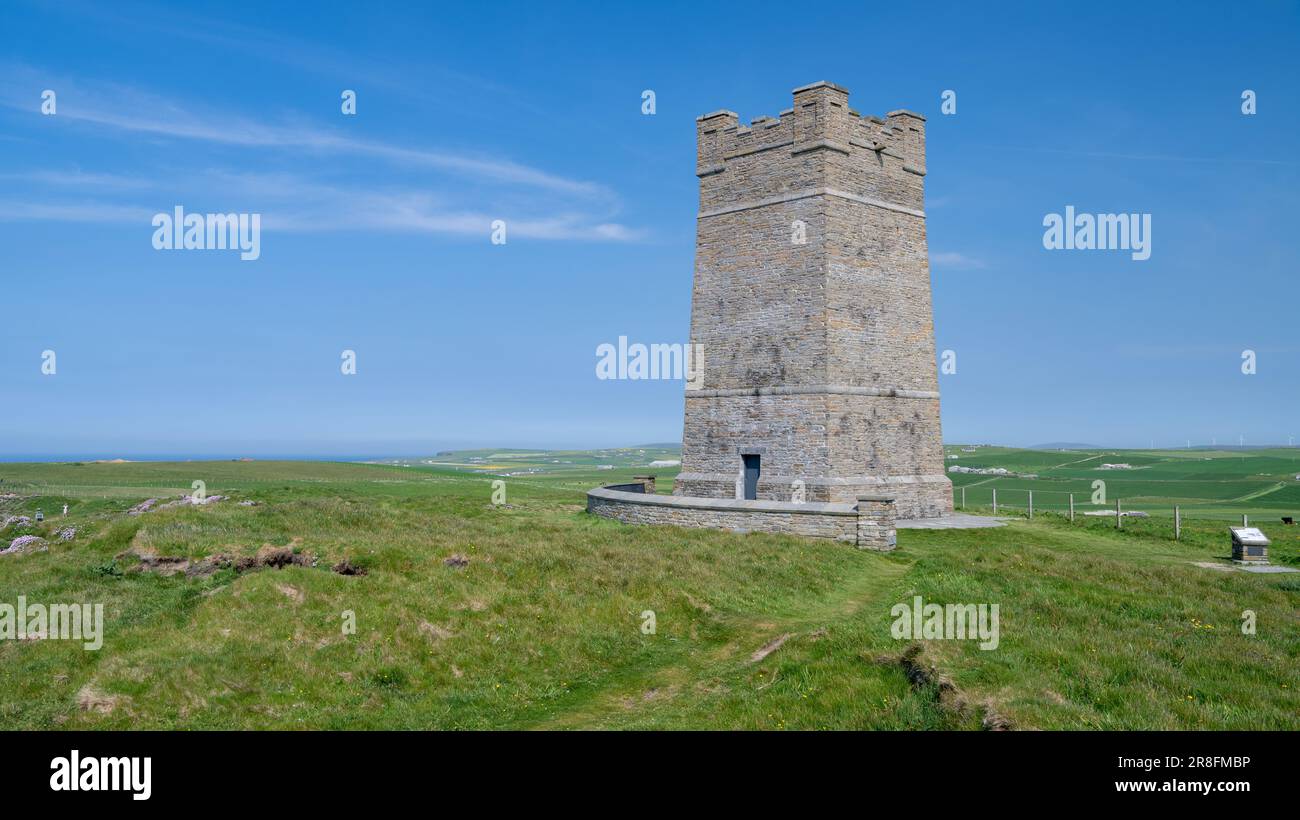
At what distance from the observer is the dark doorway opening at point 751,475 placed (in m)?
32.1

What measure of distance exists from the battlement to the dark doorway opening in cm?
1215

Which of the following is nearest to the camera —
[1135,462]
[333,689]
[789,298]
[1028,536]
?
[333,689]

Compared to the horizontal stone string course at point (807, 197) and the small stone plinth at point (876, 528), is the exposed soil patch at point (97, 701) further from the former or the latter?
the horizontal stone string course at point (807, 197)

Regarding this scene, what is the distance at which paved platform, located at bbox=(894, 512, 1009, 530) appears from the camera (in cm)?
3002

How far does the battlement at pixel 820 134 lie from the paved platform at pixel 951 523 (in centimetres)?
1427

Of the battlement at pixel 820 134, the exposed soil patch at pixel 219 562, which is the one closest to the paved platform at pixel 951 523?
the battlement at pixel 820 134

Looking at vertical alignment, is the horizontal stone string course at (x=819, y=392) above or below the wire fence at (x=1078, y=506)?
above

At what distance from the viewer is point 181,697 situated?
12.2 m

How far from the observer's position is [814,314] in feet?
100

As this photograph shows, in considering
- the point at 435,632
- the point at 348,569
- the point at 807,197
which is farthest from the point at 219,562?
the point at 807,197

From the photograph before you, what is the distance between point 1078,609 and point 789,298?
17323 mm

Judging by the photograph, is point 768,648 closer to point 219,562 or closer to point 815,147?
point 219,562

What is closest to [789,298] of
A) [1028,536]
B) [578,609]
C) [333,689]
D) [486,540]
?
[1028,536]
